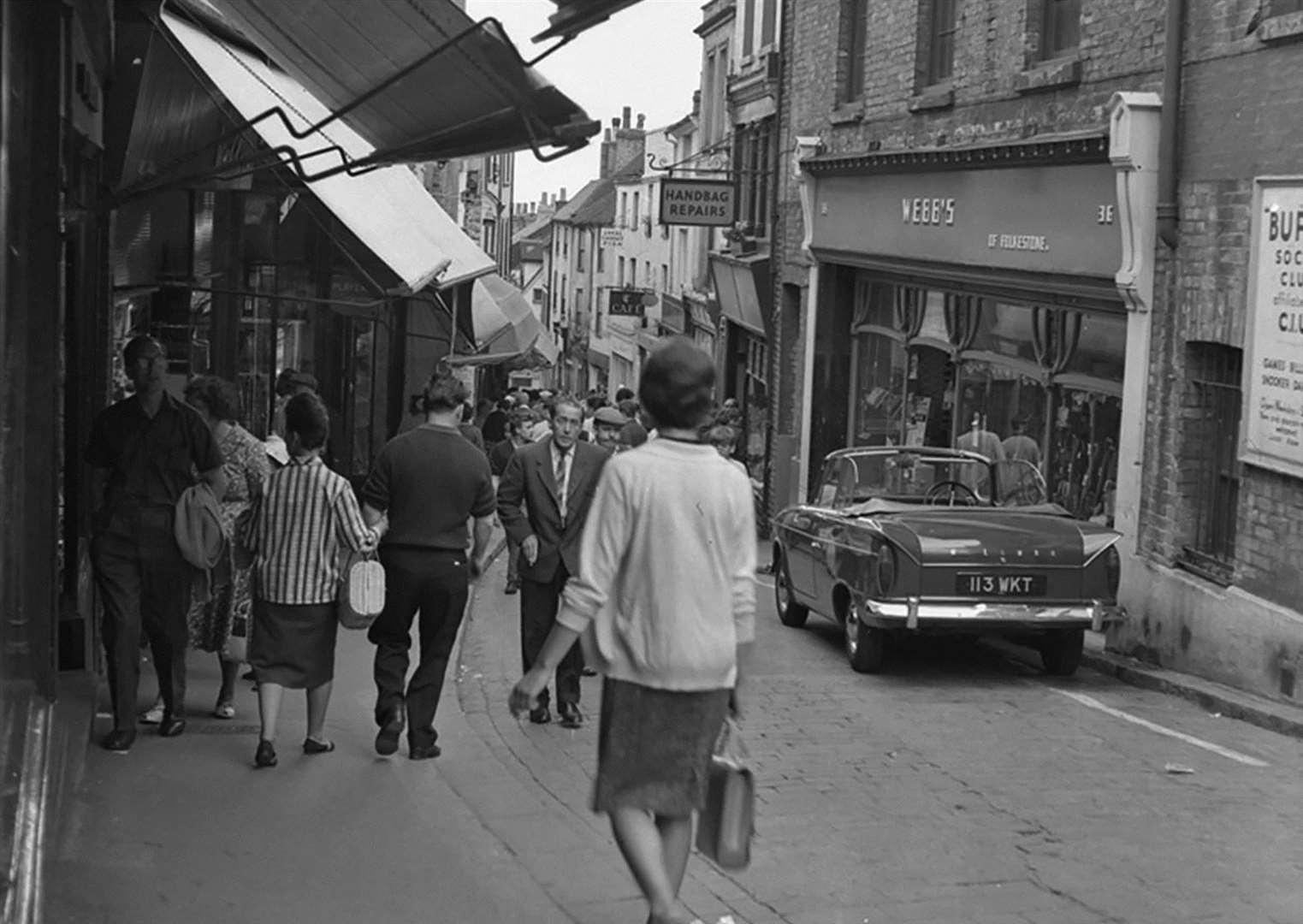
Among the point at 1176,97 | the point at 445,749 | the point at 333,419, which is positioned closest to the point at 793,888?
the point at 445,749

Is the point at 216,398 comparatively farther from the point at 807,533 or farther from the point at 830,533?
the point at 807,533

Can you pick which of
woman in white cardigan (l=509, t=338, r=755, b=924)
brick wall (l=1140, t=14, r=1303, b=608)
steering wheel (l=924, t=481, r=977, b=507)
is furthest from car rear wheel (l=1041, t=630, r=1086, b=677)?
woman in white cardigan (l=509, t=338, r=755, b=924)

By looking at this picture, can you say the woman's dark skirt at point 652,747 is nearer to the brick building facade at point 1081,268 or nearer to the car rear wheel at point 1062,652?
the brick building facade at point 1081,268

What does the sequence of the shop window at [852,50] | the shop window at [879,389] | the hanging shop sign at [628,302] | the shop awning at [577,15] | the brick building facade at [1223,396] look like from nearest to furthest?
1. the shop awning at [577,15]
2. the brick building facade at [1223,396]
3. the shop window at [879,389]
4. the shop window at [852,50]
5. the hanging shop sign at [628,302]

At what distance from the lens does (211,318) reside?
15031 mm

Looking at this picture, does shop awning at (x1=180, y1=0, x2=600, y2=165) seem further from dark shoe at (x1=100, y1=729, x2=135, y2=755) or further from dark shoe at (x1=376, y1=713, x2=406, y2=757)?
dark shoe at (x1=100, y1=729, x2=135, y2=755)

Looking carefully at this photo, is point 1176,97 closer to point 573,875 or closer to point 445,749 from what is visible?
point 445,749

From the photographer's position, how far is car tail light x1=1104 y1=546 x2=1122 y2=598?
12.7 metres

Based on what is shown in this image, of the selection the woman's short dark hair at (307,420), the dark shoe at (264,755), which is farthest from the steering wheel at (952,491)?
the dark shoe at (264,755)

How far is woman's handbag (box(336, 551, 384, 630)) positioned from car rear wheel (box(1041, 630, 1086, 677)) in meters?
6.16

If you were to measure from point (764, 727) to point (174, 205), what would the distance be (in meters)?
5.75

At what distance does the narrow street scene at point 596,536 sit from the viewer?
20.8ft

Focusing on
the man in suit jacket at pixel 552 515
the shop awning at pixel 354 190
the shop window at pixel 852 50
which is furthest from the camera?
the shop window at pixel 852 50

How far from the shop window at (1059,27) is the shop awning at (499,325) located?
599 centimetres
